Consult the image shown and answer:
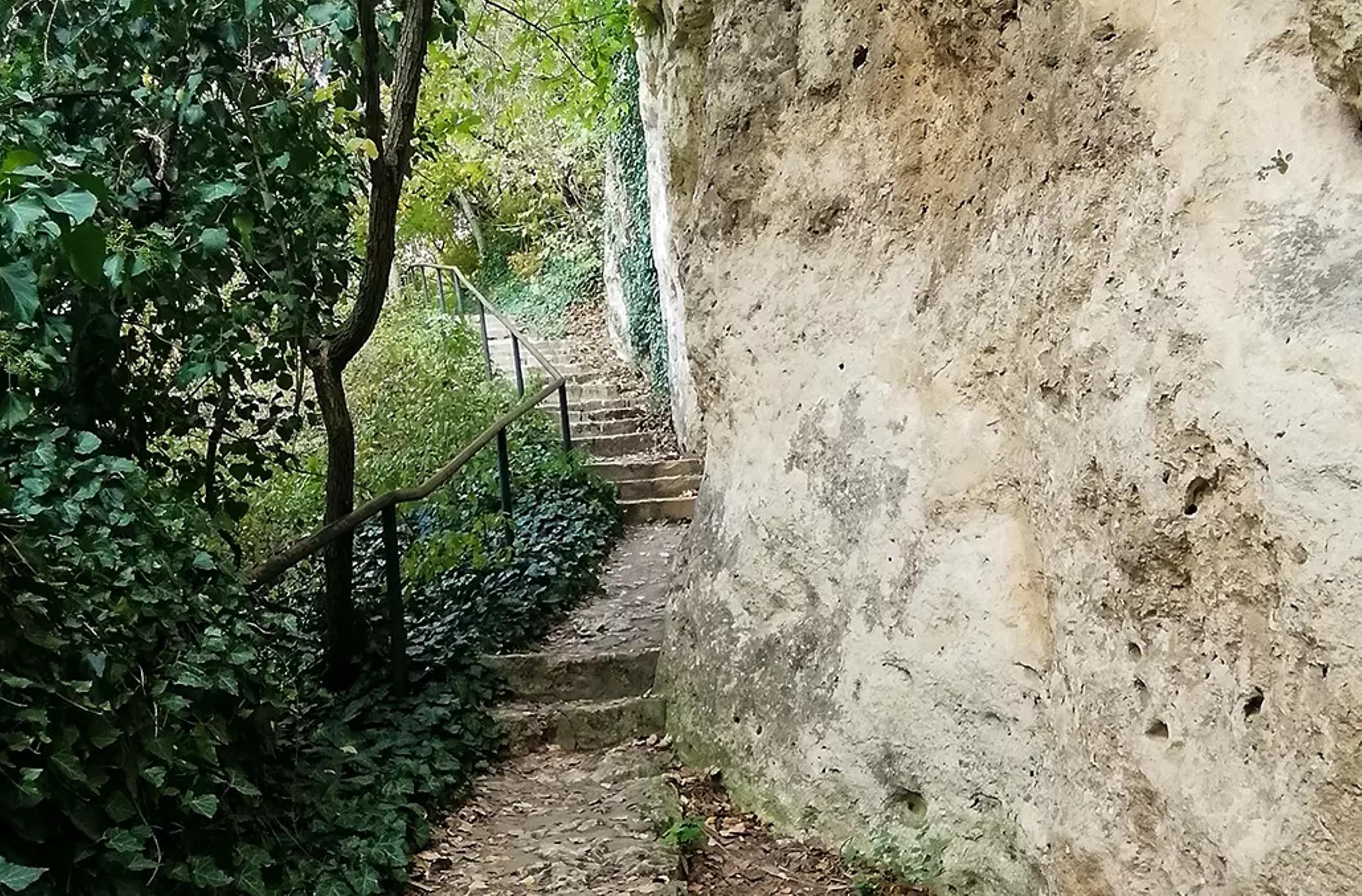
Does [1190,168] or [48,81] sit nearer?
[1190,168]

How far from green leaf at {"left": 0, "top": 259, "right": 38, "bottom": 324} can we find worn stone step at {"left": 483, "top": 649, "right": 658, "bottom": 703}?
3.22 m

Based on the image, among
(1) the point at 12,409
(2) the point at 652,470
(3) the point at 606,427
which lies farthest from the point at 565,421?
(1) the point at 12,409

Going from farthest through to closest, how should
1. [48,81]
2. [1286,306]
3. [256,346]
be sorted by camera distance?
[256,346], [48,81], [1286,306]

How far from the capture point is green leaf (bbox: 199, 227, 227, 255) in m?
3.30

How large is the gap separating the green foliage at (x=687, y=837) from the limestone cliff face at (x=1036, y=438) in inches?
11.5

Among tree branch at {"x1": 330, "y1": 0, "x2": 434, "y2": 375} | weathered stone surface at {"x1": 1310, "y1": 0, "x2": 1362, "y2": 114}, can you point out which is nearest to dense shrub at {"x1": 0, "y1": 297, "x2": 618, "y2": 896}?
tree branch at {"x1": 330, "y1": 0, "x2": 434, "y2": 375}

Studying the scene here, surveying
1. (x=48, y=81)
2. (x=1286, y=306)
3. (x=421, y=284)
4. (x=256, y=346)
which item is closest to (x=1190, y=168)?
(x=1286, y=306)

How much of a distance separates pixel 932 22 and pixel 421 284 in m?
13.5

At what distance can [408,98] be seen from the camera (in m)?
4.18

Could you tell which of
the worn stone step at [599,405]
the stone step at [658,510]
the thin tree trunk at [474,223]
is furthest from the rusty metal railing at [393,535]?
the thin tree trunk at [474,223]

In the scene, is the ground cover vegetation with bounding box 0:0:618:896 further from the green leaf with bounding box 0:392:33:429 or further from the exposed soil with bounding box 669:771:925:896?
the exposed soil with bounding box 669:771:925:896

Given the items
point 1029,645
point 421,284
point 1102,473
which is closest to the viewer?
point 1102,473

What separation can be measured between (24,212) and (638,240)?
9.87 metres

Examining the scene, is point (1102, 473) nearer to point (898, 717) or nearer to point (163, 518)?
point (898, 717)
